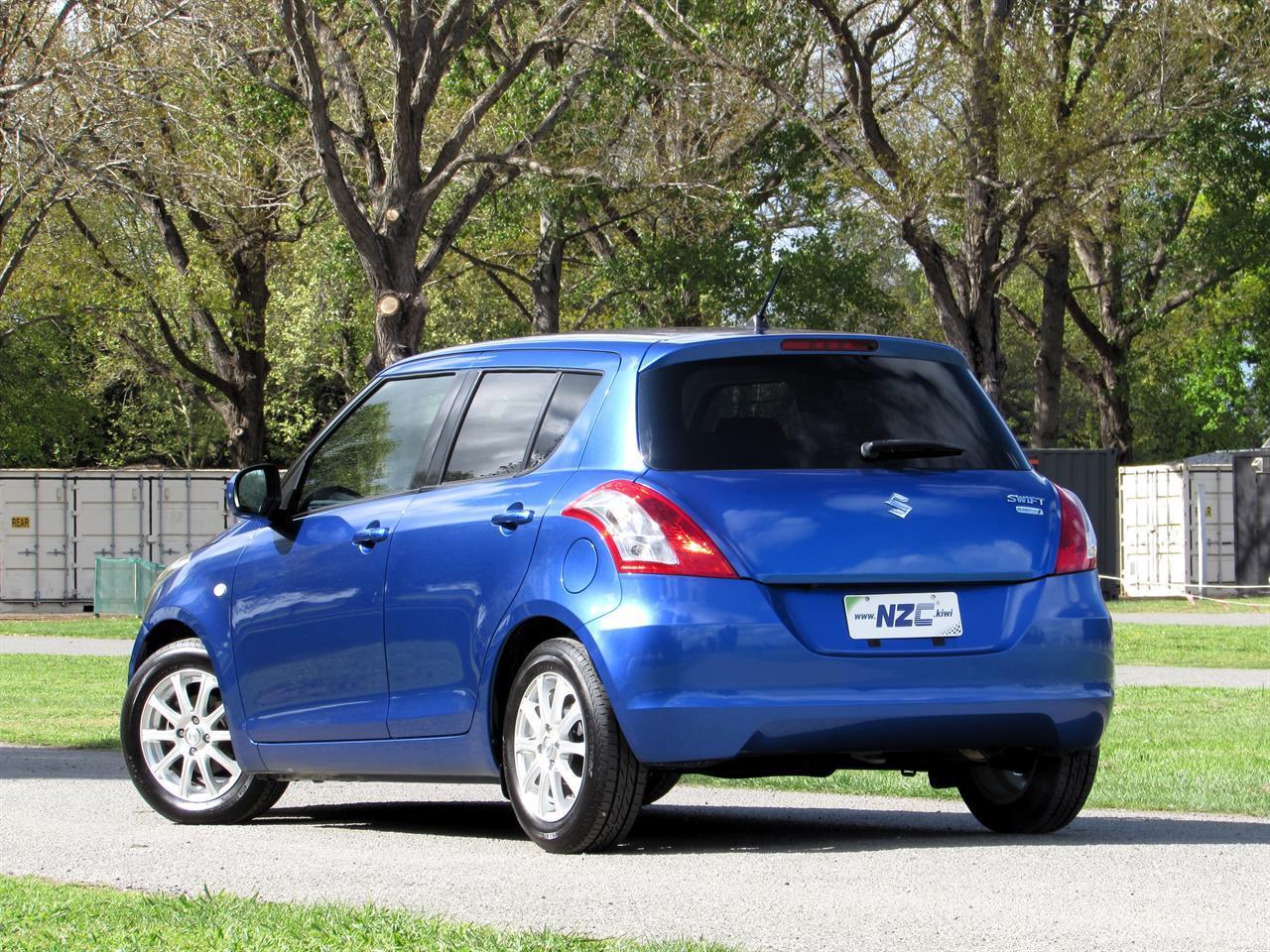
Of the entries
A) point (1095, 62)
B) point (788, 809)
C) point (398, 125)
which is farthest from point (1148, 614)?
point (788, 809)

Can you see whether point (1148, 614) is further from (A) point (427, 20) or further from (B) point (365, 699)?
(B) point (365, 699)

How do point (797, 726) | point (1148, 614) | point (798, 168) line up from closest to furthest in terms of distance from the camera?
point (797, 726)
point (1148, 614)
point (798, 168)

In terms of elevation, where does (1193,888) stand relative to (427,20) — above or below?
below

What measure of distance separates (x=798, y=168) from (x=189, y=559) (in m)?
29.3

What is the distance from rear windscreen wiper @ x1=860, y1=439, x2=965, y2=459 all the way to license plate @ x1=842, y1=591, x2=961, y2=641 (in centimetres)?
52

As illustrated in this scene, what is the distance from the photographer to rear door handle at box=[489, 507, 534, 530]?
22.8ft

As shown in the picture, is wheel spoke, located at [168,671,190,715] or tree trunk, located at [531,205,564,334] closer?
wheel spoke, located at [168,671,190,715]

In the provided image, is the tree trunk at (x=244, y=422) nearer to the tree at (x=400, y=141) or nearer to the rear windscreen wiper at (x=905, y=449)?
the tree at (x=400, y=141)

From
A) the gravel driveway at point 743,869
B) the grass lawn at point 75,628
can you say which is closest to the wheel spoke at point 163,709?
the gravel driveway at point 743,869

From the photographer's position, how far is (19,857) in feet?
23.1

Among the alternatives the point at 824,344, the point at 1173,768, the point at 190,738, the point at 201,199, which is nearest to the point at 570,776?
the point at 824,344

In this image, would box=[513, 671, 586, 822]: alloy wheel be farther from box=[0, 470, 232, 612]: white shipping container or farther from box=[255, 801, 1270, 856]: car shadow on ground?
box=[0, 470, 232, 612]: white shipping container

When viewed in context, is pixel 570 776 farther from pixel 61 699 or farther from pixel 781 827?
pixel 61 699

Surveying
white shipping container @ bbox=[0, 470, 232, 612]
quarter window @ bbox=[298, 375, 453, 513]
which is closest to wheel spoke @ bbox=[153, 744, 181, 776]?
quarter window @ bbox=[298, 375, 453, 513]
